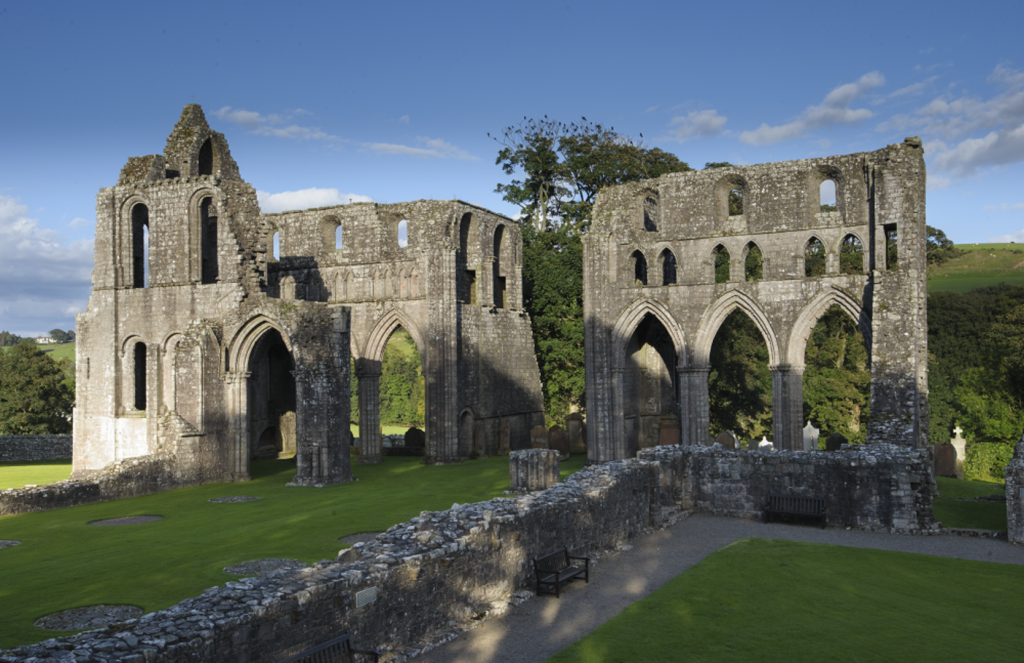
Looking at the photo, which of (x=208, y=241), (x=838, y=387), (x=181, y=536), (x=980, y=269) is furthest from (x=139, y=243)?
(x=980, y=269)

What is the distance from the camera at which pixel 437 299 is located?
2739 cm

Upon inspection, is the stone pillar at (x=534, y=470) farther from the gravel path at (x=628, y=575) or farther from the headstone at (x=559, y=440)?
the headstone at (x=559, y=440)

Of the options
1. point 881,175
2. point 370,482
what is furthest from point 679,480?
point 881,175

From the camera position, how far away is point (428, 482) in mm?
22281

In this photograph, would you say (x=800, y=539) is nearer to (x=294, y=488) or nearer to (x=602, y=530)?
(x=602, y=530)

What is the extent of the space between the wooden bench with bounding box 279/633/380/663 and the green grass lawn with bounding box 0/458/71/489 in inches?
685

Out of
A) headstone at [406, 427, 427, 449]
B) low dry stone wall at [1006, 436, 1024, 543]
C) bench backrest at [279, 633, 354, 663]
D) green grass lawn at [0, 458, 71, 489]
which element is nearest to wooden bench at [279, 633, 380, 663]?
bench backrest at [279, 633, 354, 663]

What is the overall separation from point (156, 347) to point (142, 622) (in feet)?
63.8

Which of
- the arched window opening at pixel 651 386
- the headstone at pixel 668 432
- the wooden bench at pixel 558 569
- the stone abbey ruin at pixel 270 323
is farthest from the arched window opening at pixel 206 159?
the wooden bench at pixel 558 569

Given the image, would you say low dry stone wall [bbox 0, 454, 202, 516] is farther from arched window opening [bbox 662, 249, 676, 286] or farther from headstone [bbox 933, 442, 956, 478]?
headstone [bbox 933, 442, 956, 478]

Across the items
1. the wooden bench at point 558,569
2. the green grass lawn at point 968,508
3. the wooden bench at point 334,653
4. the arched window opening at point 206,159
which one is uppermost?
the arched window opening at point 206,159

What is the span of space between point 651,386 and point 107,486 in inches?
686

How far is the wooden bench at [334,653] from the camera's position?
726 centimetres

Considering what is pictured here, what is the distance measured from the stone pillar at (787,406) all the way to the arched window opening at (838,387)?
1346cm
